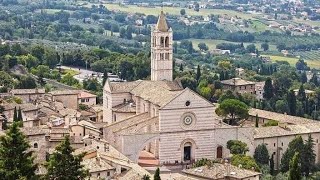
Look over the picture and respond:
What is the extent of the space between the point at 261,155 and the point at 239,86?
27112mm

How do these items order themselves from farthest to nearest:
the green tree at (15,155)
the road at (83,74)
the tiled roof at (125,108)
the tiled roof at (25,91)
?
the road at (83,74), the tiled roof at (25,91), the tiled roof at (125,108), the green tree at (15,155)

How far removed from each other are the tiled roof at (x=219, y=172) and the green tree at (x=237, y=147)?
700cm

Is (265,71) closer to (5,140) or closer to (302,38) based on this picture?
(302,38)

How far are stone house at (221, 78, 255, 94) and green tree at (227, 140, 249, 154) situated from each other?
2706 centimetres

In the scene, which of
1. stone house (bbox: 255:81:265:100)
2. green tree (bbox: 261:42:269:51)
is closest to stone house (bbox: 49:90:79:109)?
stone house (bbox: 255:81:265:100)

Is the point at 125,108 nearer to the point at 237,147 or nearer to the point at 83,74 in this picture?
the point at 237,147

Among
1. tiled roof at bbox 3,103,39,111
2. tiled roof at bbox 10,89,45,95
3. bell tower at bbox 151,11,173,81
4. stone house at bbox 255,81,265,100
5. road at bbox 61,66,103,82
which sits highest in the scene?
bell tower at bbox 151,11,173,81

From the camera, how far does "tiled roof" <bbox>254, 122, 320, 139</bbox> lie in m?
50.1

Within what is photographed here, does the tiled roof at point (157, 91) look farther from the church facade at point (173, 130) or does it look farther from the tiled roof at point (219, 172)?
the tiled roof at point (219, 172)

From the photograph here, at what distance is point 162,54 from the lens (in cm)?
5544

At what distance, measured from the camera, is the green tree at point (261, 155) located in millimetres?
48375

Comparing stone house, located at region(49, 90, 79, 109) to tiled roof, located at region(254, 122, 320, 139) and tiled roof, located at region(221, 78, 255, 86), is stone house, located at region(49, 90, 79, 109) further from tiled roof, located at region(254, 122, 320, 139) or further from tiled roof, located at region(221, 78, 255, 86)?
tiled roof, located at region(221, 78, 255, 86)

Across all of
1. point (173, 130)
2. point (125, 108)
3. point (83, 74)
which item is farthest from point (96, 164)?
point (83, 74)

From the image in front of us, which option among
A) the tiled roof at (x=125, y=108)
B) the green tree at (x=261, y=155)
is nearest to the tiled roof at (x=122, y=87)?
the tiled roof at (x=125, y=108)
